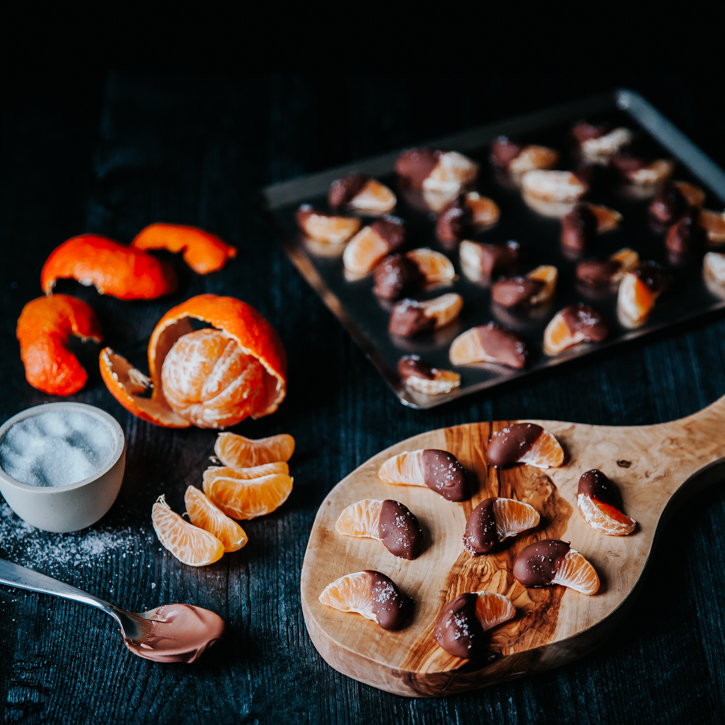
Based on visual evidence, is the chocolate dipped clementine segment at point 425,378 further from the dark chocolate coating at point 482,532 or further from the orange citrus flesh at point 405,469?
the dark chocolate coating at point 482,532

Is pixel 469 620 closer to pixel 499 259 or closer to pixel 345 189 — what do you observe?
pixel 499 259

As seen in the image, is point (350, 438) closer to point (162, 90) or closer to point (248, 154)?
point (248, 154)

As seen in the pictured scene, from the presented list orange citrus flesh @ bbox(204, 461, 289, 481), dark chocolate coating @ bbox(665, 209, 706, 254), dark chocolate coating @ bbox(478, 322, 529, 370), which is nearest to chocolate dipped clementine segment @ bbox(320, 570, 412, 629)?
orange citrus flesh @ bbox(204, 461, 289, 481)

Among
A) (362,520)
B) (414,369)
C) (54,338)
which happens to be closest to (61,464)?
(54,338)

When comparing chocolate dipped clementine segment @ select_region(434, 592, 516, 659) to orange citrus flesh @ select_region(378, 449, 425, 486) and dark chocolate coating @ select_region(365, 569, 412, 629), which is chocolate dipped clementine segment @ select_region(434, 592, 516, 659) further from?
orange citrus flesh @ select_region(378, 449, 425, 486)

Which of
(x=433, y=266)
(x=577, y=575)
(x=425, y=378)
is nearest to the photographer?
(x=577, y=575)

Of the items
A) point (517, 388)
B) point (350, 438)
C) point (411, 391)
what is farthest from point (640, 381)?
point (350, 438)
